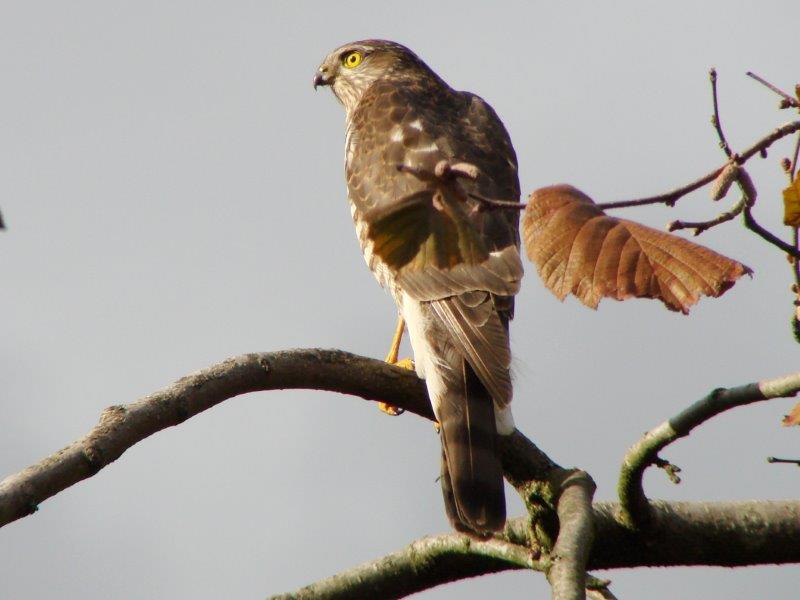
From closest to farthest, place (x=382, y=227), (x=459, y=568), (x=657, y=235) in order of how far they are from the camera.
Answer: (x=382, y=227), (x=657, y=235), (x=459, y=568)

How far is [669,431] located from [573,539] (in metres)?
0.35

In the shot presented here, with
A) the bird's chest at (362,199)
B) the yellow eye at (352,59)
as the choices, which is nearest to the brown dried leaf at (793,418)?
the bird's chest at (362,199)

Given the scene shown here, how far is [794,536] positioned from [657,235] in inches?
62.5

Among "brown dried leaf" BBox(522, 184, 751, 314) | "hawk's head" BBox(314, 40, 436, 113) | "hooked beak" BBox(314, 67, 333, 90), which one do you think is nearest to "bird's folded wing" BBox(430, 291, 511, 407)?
"brown dried leaf" BBox(522, 184, 751, 314)

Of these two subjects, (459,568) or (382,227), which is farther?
(459,568)

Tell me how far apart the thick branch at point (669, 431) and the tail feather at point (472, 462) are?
529 millimetres

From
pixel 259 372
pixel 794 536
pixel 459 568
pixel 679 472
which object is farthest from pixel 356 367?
pixel 794 536

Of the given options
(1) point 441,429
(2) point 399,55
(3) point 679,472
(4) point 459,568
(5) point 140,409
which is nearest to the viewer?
(5) point 140,409

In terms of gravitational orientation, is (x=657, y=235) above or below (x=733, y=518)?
above

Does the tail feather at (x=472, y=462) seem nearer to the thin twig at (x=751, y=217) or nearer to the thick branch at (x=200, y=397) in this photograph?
the thick branch at (x=200, y=397)

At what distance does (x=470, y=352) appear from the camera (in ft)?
14.8

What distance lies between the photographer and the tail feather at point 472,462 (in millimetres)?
4016

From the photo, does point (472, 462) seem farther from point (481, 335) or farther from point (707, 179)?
point (707, 179)

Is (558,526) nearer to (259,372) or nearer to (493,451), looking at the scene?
(493,451)
